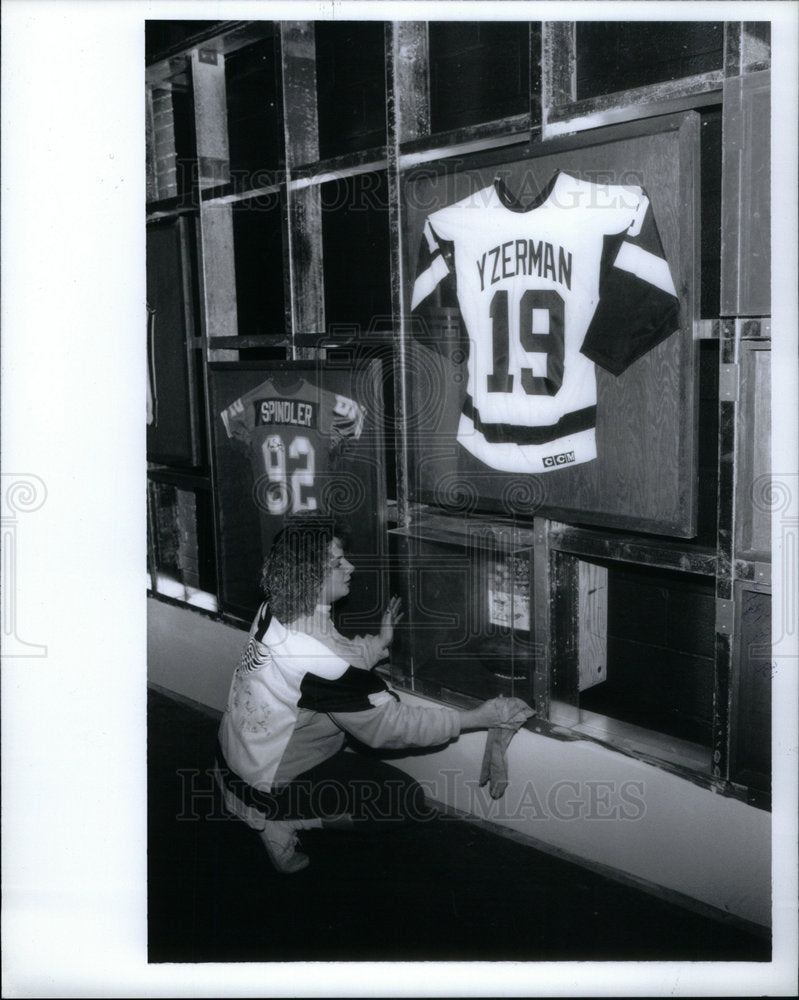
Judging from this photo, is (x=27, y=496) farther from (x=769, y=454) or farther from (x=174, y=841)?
(x=769, y=454)

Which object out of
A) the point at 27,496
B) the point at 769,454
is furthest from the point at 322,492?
the point at 769,454

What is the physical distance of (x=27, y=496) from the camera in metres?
2.69

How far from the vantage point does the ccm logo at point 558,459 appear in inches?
127

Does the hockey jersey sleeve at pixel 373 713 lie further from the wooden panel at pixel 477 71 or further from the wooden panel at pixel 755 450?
the wooden panel at pixel 477 71

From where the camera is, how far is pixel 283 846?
3373mm

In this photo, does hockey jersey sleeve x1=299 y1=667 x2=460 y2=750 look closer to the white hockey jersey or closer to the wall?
the wall

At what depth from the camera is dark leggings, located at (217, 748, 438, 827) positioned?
11.0ft

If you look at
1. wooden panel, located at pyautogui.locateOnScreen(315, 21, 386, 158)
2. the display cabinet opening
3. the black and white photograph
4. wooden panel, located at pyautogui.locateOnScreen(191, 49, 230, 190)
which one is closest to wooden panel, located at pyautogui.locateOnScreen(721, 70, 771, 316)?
the black and white photograph

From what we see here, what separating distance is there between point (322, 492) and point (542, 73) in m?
1.82

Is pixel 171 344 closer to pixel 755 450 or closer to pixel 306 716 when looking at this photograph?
pixel 306 716

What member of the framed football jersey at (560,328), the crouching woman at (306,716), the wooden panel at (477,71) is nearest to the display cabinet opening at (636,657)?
the crouching woman at (306,716)

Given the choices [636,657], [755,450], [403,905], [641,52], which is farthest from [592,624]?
[641,52]

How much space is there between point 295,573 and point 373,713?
52 cm

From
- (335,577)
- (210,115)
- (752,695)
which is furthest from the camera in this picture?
(210,115)
